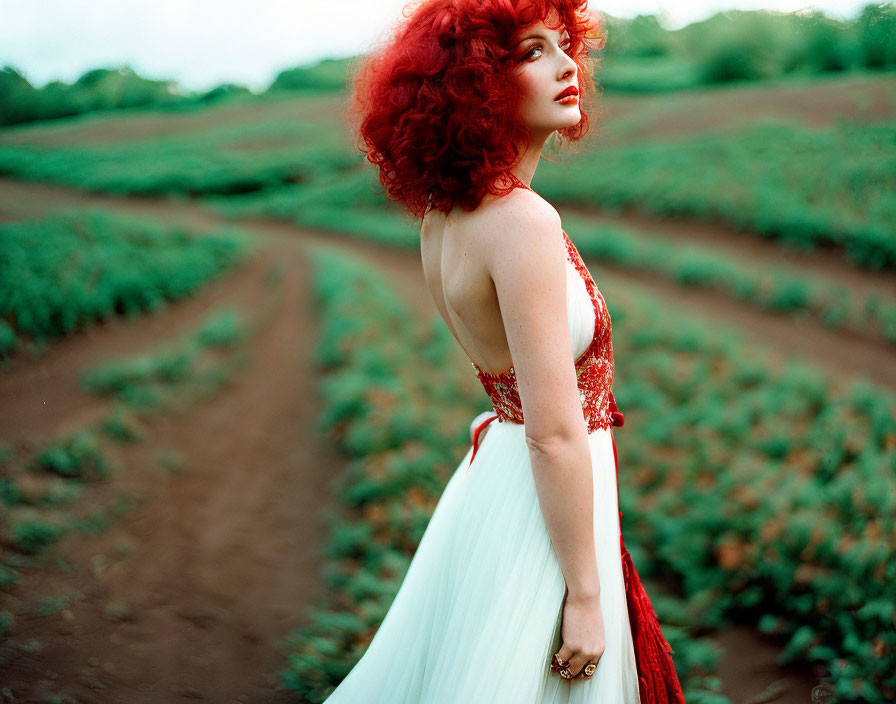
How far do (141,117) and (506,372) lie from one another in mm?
16606

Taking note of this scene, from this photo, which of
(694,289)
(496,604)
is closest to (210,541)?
(496,604)

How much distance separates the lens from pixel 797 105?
15875mm

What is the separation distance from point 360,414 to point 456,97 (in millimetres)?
4367

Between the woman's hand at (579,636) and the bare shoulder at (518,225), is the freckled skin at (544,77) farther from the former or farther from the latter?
the woman's hand at (579,636)

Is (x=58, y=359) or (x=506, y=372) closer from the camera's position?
(x=506, y=372)

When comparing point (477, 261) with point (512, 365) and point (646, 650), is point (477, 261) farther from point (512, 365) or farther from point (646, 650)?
point (646, 650)

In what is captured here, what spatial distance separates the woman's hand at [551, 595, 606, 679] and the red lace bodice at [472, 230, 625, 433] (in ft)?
1.22

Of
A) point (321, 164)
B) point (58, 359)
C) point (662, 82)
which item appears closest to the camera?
point (58, 359)

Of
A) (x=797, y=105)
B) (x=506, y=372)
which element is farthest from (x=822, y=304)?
(x=797, y=105)

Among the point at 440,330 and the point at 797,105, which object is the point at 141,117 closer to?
the point at 440,330

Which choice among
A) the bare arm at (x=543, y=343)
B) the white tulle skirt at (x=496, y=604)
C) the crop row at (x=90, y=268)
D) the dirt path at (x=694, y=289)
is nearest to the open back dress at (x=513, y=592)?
the white tulle skirt at (x=496, y=604)

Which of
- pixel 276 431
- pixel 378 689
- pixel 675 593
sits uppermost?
pixel 378 689

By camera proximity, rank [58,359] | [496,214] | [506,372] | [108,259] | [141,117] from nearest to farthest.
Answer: [496,214] < [506,372] < [58,359] < [108,259] < [141,117]

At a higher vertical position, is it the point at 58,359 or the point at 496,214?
the point at 496,214
